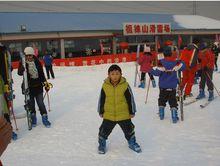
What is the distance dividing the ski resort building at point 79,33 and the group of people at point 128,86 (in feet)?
53.8

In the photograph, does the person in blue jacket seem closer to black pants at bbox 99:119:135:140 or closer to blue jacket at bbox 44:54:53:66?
black pants at bbox 99:119:135:140

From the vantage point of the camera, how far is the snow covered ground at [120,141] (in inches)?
220

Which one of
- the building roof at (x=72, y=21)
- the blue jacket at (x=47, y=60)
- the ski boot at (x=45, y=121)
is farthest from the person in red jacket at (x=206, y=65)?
the building roof at (x=72, y=21)

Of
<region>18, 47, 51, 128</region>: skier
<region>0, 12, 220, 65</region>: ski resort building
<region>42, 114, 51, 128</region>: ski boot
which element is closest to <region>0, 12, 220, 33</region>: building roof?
<region>0, 12, 220, 65</region>: ski resort building

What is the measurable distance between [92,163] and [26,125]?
3032 millimetres

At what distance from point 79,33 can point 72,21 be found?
A: 242cm

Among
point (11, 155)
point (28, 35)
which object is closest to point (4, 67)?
point (11, 155)

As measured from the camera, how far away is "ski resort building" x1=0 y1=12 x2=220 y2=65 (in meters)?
28.2

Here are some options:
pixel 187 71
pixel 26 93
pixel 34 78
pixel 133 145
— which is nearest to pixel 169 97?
pixel 133 145

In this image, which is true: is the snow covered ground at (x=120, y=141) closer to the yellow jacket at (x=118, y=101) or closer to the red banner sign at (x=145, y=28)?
the yellow jacket at (x=118, y=101)

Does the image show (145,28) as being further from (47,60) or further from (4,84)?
(4,84)

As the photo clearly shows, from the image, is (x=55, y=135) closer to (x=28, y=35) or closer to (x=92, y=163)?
(x=92, y=163)

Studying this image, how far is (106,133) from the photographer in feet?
19.7

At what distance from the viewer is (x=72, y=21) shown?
33.1 meters
